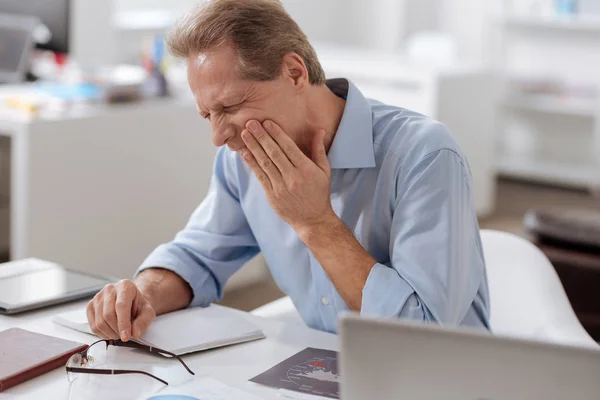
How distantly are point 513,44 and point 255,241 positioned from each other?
170 inches

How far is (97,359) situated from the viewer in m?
1.31

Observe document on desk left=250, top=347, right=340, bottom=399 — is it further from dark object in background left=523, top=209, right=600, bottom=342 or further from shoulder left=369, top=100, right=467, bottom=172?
dark object in background left=523, top=209, right=600, bottom=342

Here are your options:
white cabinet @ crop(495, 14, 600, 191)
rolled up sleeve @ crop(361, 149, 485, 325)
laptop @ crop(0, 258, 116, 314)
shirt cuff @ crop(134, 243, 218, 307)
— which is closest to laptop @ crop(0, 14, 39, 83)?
laptop @ crop(0, 258, 116, 314)

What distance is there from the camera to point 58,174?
2848mm

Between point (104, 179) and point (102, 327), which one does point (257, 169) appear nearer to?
point (102, 327)

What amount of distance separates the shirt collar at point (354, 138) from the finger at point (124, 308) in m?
0.39

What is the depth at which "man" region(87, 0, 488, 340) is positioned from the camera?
1.36 meters

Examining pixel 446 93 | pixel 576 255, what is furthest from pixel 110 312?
pixel 446 93

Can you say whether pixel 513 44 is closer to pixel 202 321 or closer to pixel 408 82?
pixel 408 82

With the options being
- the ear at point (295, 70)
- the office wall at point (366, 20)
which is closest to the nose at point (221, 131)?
the ear at point (295, 70)

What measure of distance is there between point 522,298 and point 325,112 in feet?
1.81

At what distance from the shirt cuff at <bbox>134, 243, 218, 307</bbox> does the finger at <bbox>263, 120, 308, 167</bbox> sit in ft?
1.05

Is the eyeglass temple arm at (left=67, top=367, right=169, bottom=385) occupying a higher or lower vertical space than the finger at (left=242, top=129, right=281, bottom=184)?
lower

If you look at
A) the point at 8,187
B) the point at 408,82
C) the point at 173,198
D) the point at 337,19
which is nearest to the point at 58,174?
the point at 8,187
